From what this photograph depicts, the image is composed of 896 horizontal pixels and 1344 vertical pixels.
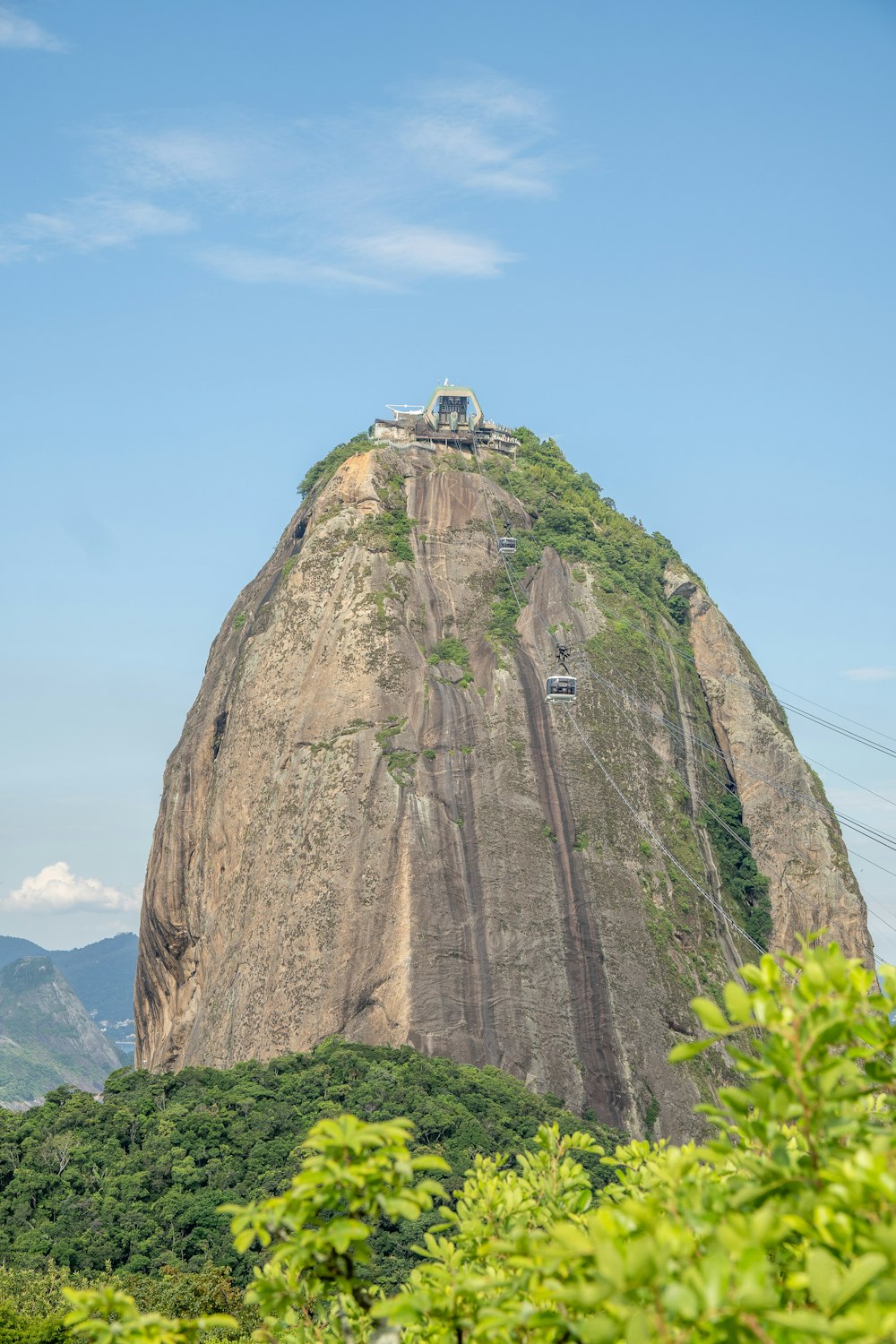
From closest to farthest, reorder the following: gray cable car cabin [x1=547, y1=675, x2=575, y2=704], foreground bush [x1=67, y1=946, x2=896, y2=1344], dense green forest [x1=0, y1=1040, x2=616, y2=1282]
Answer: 1. foreground bush [x1=67, y1=946, x2=896, y2=1344]
2. dense green forest [x1=0, y1=1040, x2=616, y2=1282]
3. gray cable car cabin [x1=547, y1=675, x2=575, y2=704]

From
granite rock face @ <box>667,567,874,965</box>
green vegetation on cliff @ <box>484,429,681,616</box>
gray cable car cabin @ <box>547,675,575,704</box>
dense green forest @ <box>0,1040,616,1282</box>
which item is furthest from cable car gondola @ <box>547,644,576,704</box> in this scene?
dense green forest @ <box>0,1040,616,1282</box>

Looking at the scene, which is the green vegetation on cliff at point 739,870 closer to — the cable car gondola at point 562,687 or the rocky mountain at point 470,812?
the rocky mountain at point 470,812

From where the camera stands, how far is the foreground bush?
20.9 feet

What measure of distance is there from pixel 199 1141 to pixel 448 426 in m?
47.4

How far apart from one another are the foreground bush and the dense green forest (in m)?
29.9

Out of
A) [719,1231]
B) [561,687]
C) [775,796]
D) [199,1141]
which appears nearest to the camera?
[719,1231]

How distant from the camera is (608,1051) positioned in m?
55.6

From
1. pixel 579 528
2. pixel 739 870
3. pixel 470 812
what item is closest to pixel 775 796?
pixel 739 870

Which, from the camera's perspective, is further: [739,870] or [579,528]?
[579,528]

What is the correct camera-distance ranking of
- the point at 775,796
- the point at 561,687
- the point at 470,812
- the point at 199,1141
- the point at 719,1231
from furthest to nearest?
the point at 775,796, the point at 561,687, the point at 470,812, the point at 199,1141, the point at 719,1231

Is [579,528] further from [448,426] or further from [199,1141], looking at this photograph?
[199,1141]

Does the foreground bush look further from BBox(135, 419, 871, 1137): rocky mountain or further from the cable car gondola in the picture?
the cable car gondola

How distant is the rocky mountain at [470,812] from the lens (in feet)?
184

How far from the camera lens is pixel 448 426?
82250 mm
